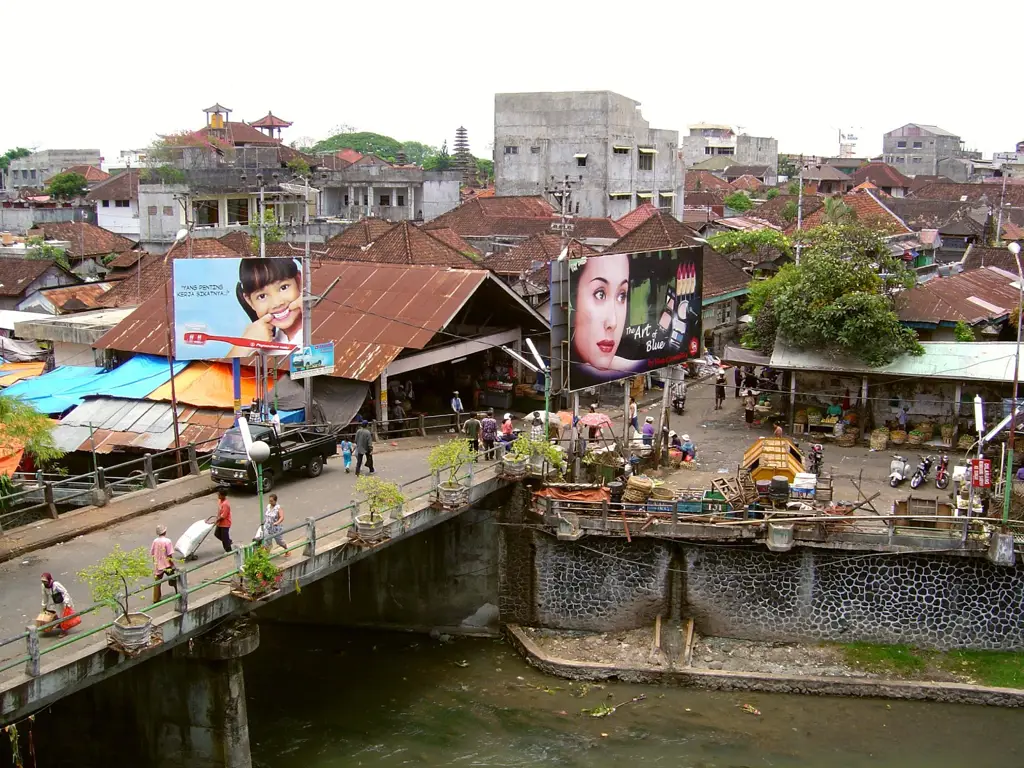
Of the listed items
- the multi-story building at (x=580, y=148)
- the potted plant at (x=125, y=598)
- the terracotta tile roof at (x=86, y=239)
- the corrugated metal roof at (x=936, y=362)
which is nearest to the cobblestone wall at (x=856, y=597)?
the corrugated metal roof at (x=936, y=362)

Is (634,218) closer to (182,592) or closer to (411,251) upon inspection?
(411,251)

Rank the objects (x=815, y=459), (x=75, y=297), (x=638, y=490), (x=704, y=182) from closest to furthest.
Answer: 1. (x=638, y=490)
2. (x=815, y=459)
3. (x=75, y=297)
4. (x=704, y=182)

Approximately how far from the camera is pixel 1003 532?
77.2 feet

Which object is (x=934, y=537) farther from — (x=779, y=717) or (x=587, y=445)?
(x=587, y=445)

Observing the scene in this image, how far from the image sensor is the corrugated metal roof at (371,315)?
1208 inches

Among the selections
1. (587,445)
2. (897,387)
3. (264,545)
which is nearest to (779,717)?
(587,445)

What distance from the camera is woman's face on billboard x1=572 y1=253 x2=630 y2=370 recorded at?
1064 inches

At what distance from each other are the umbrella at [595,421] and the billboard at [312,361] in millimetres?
6952

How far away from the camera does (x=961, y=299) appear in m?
40.3

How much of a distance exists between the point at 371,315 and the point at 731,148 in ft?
435

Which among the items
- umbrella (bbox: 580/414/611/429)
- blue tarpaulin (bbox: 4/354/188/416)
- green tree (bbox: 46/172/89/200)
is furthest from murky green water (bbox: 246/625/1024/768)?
green tree (bbox: 46/172/89/200)

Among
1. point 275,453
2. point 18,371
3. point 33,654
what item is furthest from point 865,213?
point 33,654

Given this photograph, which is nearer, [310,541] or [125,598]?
[125,598]

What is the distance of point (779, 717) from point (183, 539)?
1275 centimetres
